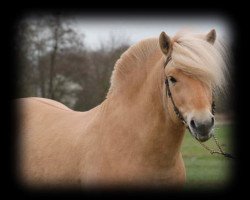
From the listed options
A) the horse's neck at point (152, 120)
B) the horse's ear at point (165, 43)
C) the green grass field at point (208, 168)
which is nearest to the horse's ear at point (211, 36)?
the horse's ear at point (165, 43)

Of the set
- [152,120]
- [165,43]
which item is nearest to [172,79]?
[165,43]

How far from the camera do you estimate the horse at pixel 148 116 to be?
3920 millimetres

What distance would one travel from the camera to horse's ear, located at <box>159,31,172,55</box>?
416 cm

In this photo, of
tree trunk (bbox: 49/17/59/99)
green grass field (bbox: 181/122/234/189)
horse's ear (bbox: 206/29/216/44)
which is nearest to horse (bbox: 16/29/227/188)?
horse's ear (bbox: 206/29/216/44)

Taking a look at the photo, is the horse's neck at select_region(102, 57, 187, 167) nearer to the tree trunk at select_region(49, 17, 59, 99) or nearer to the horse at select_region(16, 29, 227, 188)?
the horse at select_region(16, 29, 227, 188)

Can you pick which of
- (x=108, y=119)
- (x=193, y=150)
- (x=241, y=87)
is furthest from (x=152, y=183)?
(x=193, y=150)

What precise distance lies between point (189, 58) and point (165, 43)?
0.37 meters

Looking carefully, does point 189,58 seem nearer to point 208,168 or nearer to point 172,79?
point 172,79

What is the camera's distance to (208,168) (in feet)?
35.4

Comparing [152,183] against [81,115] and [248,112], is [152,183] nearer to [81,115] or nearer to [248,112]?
[81,115]

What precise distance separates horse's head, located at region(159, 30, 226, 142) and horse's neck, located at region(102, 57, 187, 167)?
0.58 feet

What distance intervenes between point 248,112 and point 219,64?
1.82 m

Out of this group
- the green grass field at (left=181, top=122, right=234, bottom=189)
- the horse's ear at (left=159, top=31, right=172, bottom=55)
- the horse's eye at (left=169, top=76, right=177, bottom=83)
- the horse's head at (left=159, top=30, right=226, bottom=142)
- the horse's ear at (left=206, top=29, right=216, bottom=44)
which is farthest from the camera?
the green grass field at (left=181, top=122, right=234, bottom=189)

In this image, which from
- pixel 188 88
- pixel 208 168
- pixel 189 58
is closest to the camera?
pixel 188 88
